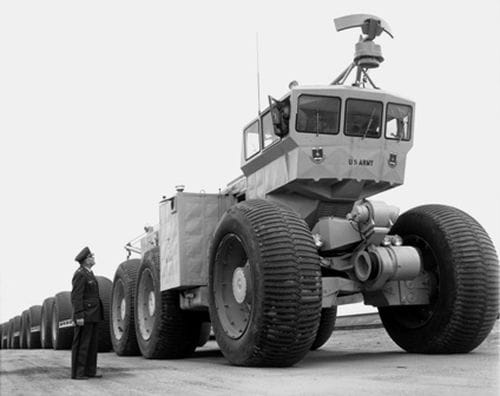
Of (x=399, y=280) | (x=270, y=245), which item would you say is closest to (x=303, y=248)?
(x=270, y=245)

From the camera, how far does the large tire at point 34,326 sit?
22.0 metres

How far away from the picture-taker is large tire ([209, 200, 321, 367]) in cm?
718

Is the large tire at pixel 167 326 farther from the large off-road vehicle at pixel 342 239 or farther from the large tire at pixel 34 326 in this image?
the large tire at pixel 34 326

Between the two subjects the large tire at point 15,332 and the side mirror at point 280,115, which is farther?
the large tire at point 15,332

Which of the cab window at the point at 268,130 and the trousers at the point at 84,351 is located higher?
the cab window at the point at 268,130

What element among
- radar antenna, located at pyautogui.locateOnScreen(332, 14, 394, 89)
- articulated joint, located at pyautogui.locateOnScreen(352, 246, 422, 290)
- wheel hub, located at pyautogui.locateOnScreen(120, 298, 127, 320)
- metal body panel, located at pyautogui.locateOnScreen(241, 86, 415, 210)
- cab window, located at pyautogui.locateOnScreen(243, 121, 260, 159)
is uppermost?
radar antenna, located at pyautogui.locateOnScreen(332, 14, 394, 89)

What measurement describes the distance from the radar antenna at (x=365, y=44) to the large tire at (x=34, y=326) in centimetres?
1564

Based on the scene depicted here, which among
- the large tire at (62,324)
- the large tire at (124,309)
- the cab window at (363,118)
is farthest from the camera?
the large tire at (62,324)

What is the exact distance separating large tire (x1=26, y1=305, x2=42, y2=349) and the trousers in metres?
14.5

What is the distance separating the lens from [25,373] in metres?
8.41

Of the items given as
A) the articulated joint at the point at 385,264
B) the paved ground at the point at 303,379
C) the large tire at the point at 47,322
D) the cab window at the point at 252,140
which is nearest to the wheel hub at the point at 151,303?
the paved ground at the point at 303,379

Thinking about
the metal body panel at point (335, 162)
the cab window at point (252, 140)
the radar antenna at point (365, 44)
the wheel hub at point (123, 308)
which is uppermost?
the radar antenna at point (365, 44)

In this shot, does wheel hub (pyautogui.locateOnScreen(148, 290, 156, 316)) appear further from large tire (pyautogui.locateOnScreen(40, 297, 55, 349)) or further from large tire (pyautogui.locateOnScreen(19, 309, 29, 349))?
large tire (pyautogui.locateOnScreen(19, 309, 29, 349))

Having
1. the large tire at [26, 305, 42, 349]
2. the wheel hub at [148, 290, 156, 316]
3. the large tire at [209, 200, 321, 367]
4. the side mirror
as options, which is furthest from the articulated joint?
the large tire at [26, 305, 42, 349]
